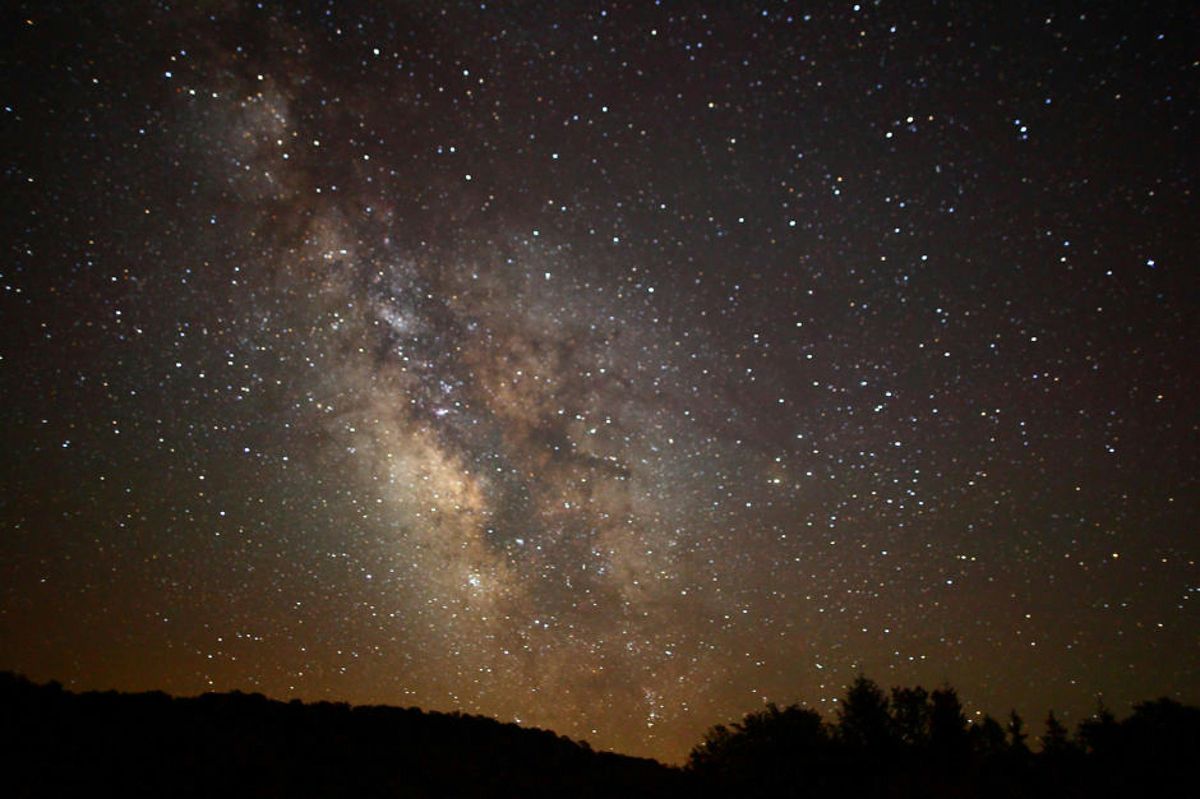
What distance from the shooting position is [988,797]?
46.3 ft

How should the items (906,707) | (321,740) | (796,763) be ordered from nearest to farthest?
(321,740)
(796,763)
(906,707)

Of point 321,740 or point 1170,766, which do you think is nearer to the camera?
point 321,740

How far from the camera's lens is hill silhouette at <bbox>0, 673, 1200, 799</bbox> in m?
12.2

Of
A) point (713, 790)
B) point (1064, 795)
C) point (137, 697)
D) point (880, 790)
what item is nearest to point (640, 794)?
point (713, 790)

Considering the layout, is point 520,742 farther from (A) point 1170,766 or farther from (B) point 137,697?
(A) point 1170,766

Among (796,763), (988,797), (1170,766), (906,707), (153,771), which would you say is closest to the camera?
(153,771)

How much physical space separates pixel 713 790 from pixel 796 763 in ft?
12.8

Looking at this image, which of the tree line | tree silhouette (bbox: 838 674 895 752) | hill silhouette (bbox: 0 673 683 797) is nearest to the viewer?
hill silhouette (bbox: 0 673 683 797)

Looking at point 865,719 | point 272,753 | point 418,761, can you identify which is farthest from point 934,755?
point 272,753

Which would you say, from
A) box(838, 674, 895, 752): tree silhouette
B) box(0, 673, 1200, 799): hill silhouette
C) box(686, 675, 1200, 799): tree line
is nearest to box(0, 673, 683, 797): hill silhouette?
box(0, 673, 1200, 799): hill silhouette

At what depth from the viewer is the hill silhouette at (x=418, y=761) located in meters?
12.2

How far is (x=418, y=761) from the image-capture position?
591 inches

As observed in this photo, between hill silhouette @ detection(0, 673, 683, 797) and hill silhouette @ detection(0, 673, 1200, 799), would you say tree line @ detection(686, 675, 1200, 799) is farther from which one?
hill silhouette @ detection(0, 673, 683, 797)

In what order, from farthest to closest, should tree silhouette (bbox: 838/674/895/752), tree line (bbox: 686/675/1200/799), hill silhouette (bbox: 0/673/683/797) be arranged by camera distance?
1. tree silhouette (bbox: 838/674/895/752)
2. tree line (bbox: 686/675/1200/799)
3. hill silhouette (bbox: 0/673/683/797)
